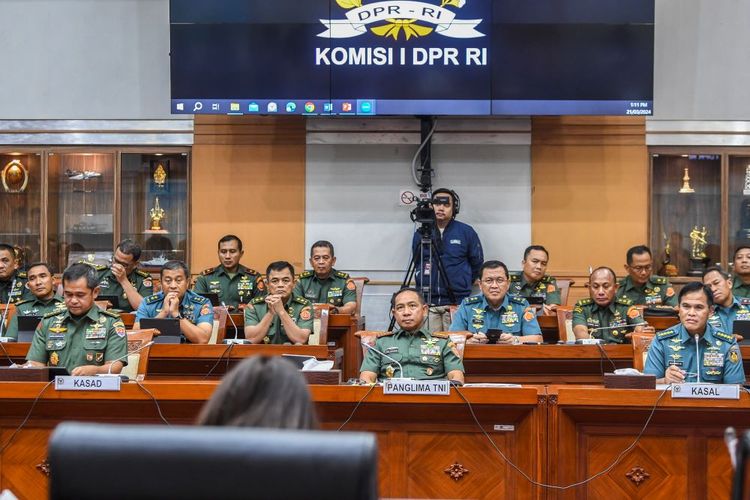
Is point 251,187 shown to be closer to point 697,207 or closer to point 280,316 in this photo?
point 280,316

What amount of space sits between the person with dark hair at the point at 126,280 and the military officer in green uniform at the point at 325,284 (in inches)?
51.7

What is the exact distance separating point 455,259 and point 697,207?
8.00 ft

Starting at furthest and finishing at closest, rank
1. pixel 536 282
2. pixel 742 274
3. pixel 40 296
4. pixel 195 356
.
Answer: pixel 536 282, pixel 742 274, pixel 40 296, pixel 195 356

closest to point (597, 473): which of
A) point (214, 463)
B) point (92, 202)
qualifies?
point (214, 463)

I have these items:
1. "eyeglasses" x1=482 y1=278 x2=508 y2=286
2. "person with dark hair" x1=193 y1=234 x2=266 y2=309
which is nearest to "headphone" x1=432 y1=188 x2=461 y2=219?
"person with dark hair" x1=193 y1=234 x2=266 y2=309

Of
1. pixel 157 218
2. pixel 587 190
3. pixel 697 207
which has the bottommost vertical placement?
pixel 157 218

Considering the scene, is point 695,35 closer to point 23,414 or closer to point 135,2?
point 135,2

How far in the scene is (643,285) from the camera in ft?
24.7

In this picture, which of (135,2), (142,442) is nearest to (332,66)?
(135,2)

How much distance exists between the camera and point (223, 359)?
5.75 metres

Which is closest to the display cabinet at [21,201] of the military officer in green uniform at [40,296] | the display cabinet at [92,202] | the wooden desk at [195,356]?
the display cabinet at [92,202]

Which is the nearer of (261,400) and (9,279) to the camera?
(261,400)

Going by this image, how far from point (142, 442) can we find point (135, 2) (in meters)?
8.27

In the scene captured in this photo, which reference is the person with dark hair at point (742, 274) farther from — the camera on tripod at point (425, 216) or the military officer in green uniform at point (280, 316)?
the military officer in green uniform at point (280, 316)
